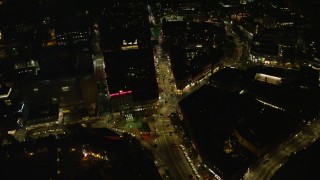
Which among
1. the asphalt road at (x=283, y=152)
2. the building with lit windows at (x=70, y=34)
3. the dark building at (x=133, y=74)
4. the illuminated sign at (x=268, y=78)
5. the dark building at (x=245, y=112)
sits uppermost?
the building with lit windows at (x=70, y=34)

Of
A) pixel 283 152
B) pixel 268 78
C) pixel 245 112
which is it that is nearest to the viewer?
pixel 283 152

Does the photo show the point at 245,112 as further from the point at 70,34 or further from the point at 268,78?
the point at 70,34

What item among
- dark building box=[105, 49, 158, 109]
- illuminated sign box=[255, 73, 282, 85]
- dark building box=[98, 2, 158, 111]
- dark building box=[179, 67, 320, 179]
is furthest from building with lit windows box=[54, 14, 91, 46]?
illuminated sign box=[255, 73, 282, 85]

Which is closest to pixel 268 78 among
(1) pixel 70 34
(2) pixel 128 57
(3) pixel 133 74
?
(3) pixel 133 74

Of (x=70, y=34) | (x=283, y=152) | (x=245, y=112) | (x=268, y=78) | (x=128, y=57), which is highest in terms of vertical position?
(x=70, y=34)

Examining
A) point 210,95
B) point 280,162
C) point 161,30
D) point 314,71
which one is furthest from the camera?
point 161,30

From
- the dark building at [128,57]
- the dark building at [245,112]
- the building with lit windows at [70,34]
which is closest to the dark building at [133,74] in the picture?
the dark building at [128,57]

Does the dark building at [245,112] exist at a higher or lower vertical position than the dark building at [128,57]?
lower

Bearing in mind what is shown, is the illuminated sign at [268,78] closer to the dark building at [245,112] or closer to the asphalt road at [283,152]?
the dark building at [245,112]

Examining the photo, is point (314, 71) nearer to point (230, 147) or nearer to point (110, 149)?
point (230, 147)

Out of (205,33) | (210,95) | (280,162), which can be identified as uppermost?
(205,33)

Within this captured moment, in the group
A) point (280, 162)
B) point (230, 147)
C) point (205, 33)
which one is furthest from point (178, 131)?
Answer: point (205, 33)
